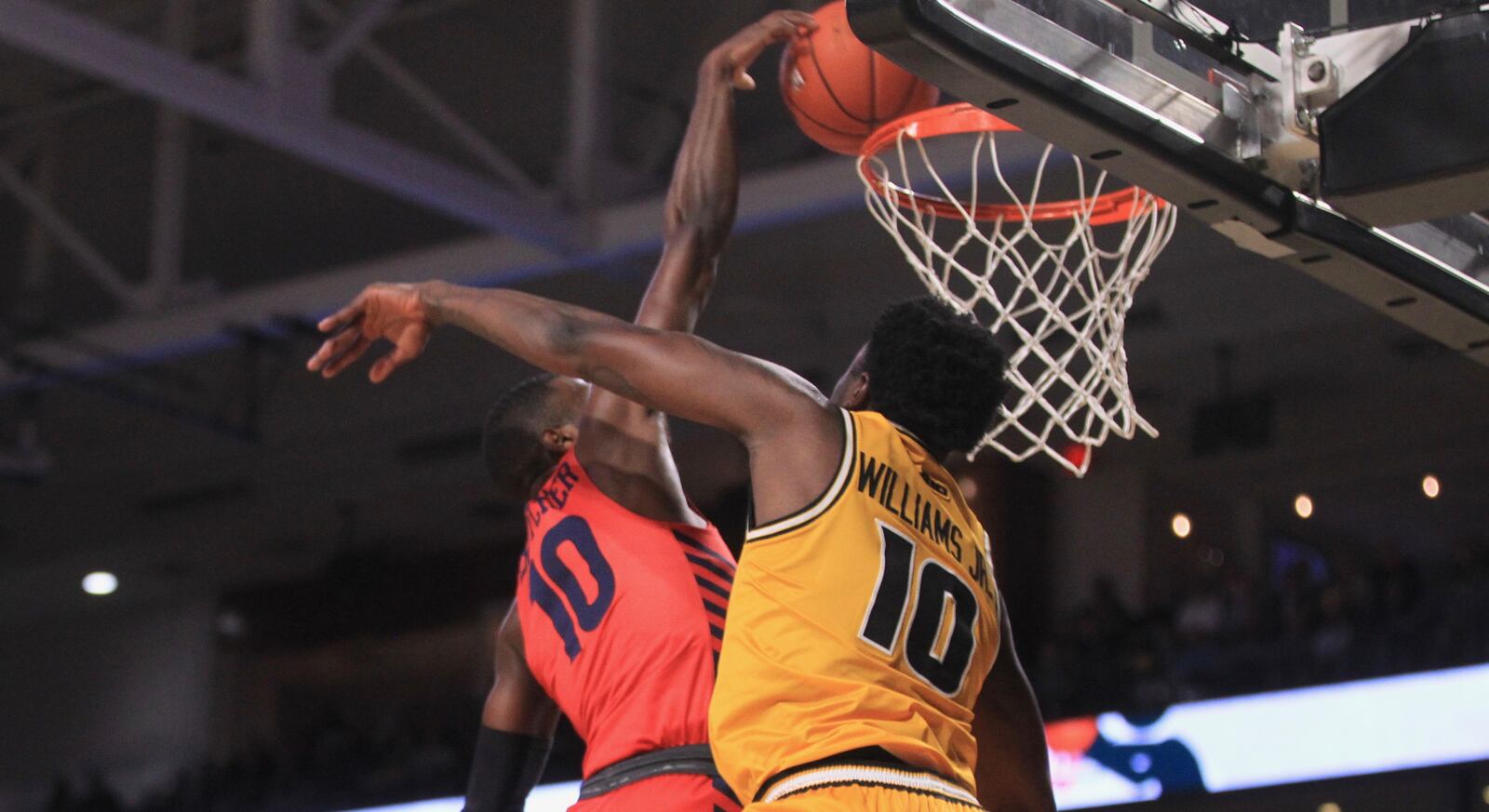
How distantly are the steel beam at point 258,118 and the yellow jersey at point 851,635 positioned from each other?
241 inches

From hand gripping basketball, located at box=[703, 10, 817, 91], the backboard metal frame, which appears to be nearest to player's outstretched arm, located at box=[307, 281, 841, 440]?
the backboard metal frame

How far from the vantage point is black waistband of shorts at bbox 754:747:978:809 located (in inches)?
104

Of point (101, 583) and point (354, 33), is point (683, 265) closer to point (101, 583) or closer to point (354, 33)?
point (354, 33)

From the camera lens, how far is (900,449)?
2.85 m

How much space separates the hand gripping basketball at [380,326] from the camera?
10.9 ft

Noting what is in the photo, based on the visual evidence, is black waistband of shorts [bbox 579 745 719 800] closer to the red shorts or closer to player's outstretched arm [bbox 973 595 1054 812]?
the red shorts

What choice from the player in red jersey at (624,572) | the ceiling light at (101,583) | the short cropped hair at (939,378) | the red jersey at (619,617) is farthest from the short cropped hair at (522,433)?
the ceiling light at (101,583)

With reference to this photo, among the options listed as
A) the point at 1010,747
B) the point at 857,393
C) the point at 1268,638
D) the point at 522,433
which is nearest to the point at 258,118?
the point at 522,433

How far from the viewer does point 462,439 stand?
614 inches

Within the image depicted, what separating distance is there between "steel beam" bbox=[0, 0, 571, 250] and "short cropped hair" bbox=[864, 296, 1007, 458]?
19.6ft

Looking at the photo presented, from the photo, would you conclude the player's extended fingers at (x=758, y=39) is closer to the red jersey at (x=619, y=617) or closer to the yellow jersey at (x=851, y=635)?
the red jersey at (x=619, y=617)

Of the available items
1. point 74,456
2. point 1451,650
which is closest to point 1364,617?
point 1451,650

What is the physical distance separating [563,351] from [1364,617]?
30.3 ft

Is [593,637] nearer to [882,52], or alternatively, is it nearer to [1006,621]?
[1006,621]
